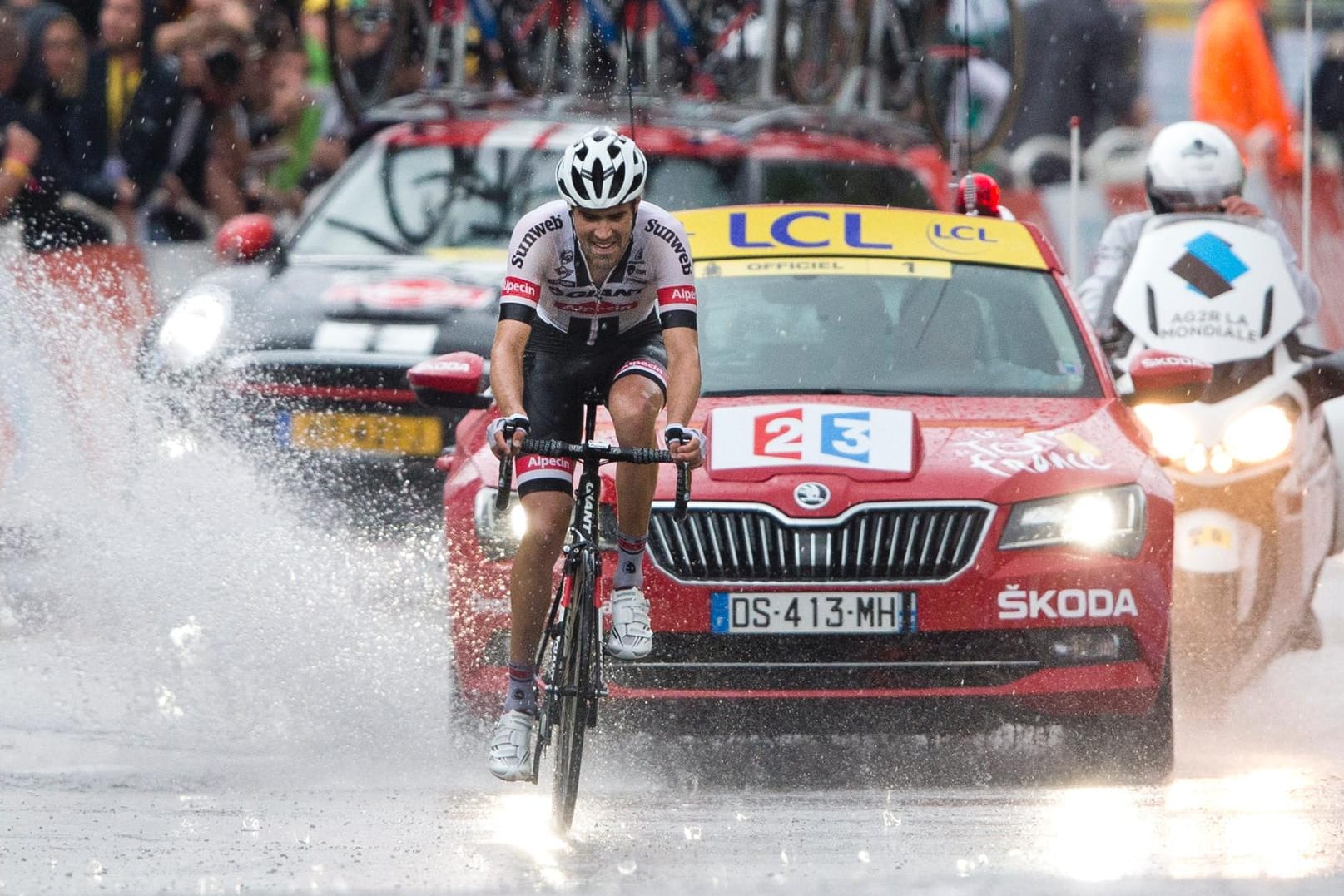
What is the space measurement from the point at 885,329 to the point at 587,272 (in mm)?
1785

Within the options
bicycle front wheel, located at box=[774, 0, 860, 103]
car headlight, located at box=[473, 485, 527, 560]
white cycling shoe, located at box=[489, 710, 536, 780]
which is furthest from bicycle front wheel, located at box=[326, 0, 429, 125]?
white cycling shoe, located at box=[489, 710, 536, 780]

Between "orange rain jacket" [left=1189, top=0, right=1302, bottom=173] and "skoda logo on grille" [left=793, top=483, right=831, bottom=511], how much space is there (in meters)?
9.41

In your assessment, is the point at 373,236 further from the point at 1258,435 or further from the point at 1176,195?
the point at 1258,435

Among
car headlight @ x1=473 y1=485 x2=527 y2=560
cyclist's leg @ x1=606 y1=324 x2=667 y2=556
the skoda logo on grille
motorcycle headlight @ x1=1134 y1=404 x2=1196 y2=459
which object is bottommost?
motorcycle headlight @ x1=1134 y1=404 x2=1196 y2=459

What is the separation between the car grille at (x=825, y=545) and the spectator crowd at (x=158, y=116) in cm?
593

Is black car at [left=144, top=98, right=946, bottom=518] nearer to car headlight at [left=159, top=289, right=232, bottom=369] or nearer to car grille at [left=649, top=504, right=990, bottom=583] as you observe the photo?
car headlight at [left=159, top=289, right=232, bottom=369]

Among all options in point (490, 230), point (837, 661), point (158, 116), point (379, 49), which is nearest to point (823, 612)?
point (837, 661)

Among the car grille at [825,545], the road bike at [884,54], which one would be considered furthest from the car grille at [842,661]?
the road bike at [884,54]

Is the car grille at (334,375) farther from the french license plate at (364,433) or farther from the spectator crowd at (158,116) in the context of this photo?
the spectator crowd at (158,116)

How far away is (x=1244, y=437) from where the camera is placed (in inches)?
375

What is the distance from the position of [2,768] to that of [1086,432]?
11.1 feet

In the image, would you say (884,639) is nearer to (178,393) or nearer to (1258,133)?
(178,393)

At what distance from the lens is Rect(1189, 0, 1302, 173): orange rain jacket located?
16.9m

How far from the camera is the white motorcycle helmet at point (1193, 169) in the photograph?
10.5 meters
